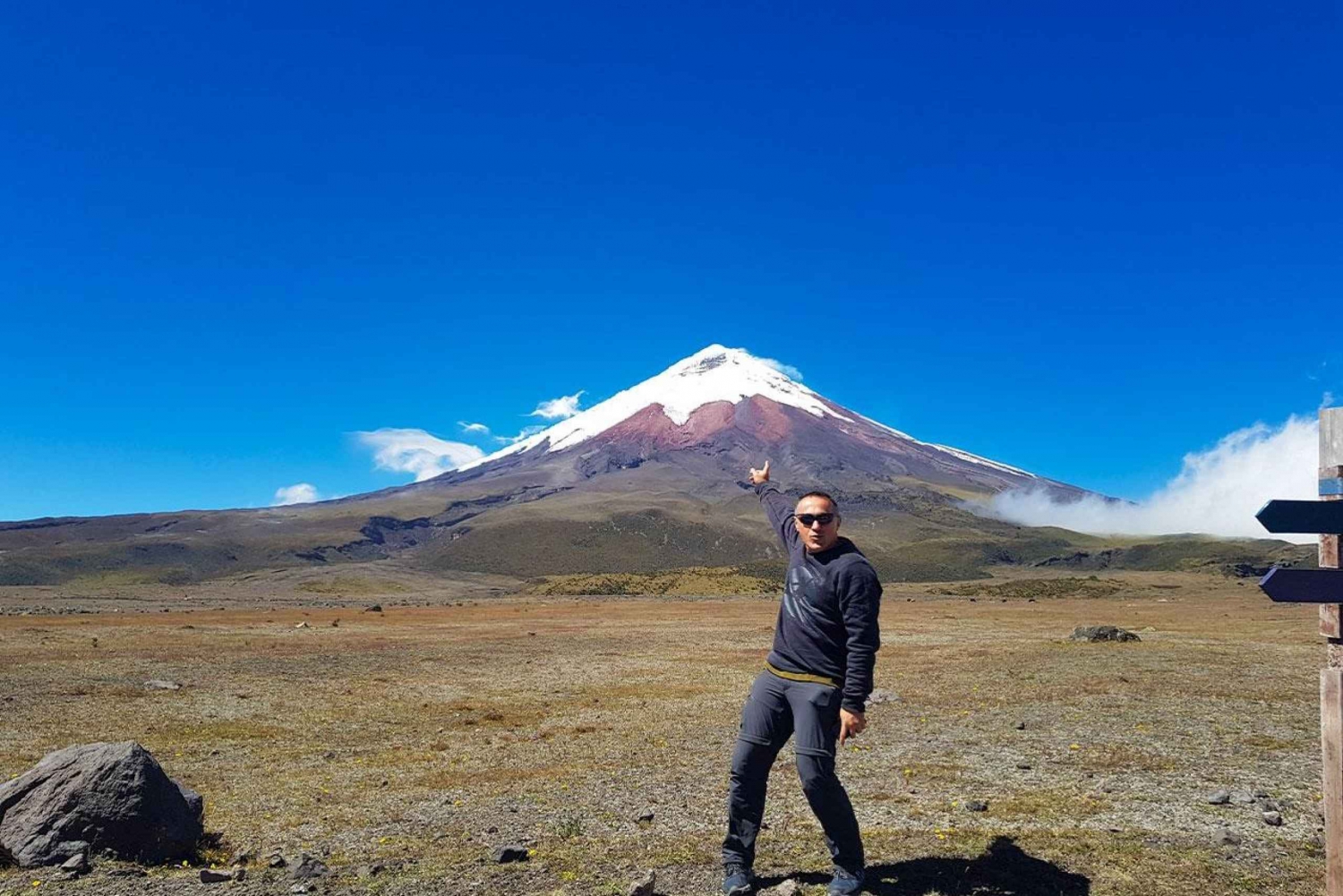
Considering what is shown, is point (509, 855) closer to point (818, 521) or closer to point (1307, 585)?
point (818, 521)

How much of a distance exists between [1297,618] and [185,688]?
5462 centimetres

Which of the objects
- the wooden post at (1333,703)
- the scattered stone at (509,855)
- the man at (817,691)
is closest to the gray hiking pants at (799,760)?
the man at (817,691)

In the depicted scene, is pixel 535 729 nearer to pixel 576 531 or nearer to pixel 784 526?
pixel 784 526

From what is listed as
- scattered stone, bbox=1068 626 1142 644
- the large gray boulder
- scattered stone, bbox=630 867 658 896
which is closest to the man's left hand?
scattered stone, bbox=630 867 658 896

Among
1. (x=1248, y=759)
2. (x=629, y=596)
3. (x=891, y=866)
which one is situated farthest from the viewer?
(x=629, y=596)

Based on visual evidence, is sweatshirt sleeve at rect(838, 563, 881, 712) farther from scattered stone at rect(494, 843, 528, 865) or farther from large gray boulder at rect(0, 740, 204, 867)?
large gray boulder at rect(0, 740, 204, 867)

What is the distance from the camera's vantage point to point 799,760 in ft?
21.9

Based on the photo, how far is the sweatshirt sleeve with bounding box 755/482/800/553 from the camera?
7.79m

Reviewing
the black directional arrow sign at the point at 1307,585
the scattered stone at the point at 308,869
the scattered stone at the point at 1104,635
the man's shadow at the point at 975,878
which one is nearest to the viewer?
the black directional arrow sign at the point at 1307,585

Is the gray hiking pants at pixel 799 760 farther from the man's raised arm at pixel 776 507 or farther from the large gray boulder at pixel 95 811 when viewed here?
the large gray boulder at pixel 95 811

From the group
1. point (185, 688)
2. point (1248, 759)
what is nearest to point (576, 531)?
point (185, 688)

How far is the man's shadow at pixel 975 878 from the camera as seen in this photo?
6.91 meters

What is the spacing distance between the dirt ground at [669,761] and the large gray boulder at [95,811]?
35 cm

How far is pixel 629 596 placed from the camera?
103 m
